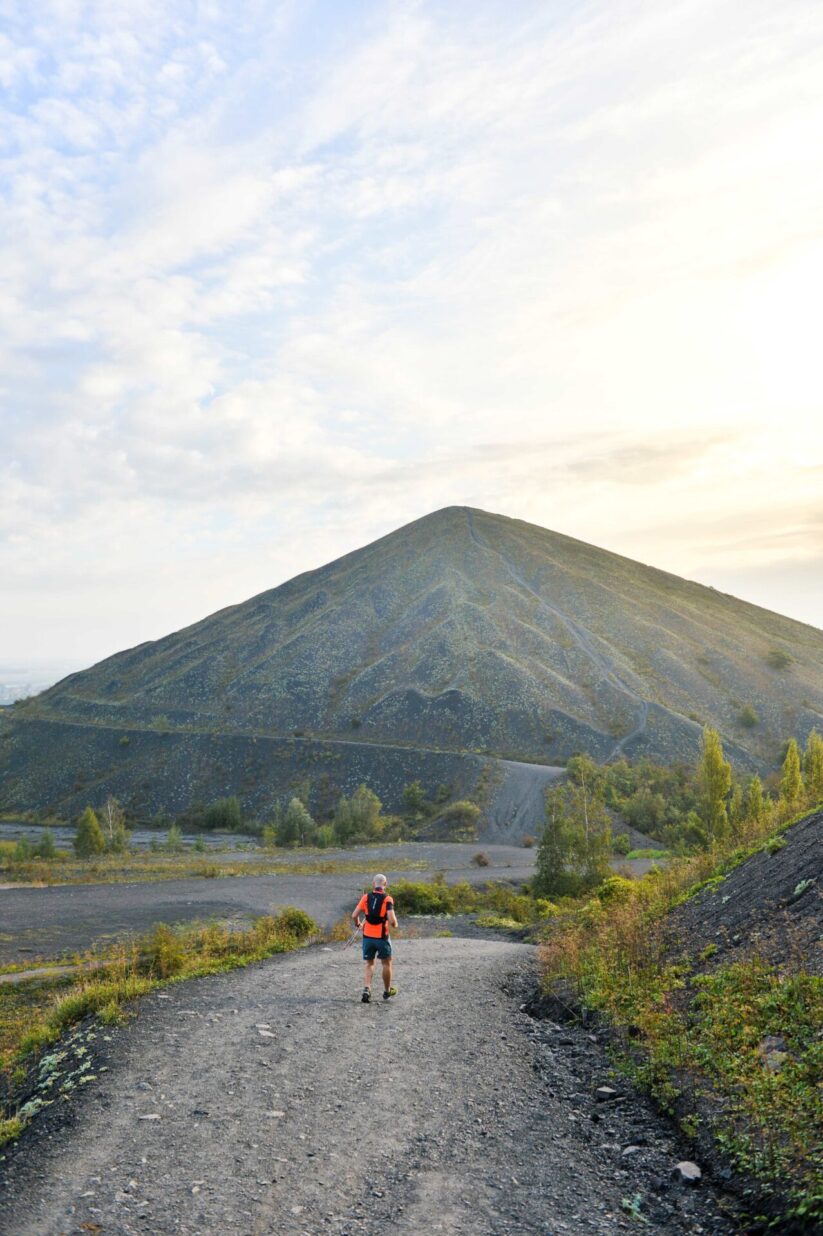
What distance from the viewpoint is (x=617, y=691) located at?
4163 inches

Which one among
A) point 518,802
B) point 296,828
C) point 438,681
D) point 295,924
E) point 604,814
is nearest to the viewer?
point 295,924

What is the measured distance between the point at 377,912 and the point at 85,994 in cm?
517

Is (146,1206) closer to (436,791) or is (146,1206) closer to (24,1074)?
(24,1074)

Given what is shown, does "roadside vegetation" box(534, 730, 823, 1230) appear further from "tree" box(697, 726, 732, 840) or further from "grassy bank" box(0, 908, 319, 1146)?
"tree" box(697, 726, 732, 840)

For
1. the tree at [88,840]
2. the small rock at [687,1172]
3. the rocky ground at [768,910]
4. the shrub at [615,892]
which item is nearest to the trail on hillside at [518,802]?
the tree at [88,840]

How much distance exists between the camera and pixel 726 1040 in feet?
30.9

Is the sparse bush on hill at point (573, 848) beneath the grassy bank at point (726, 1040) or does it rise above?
beneath

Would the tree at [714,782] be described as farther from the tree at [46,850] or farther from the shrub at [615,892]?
the tree at [46,850]

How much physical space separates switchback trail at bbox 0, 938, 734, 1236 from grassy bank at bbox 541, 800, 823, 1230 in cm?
58

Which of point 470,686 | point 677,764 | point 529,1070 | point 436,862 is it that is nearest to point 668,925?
point 529,1070

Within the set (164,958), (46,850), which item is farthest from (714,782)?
(46,850)

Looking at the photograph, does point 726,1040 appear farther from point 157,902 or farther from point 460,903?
point 157,902

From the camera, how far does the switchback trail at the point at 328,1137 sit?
6645 millimetres

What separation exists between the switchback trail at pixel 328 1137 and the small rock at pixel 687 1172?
0.51 ft
